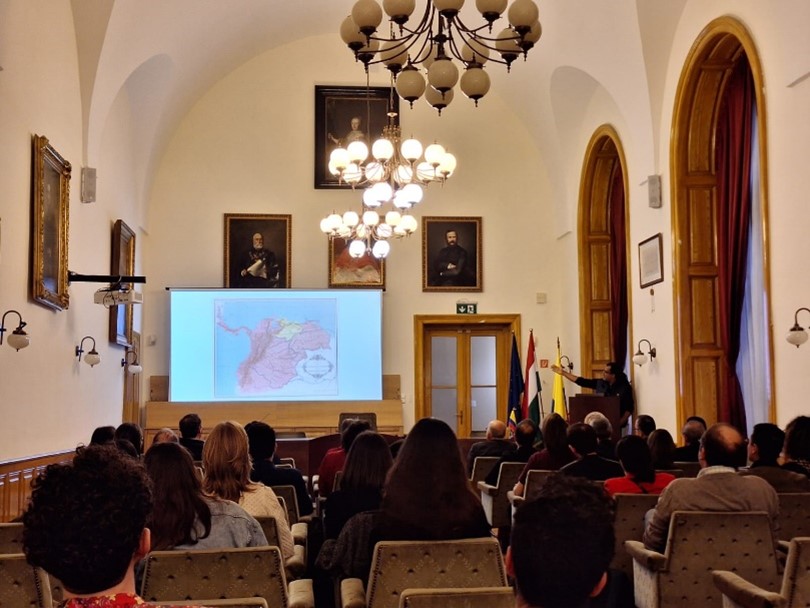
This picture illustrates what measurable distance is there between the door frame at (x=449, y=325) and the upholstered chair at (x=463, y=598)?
1177 centimetres

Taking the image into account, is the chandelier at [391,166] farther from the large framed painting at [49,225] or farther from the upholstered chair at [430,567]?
the upholstered chair at [430,567]

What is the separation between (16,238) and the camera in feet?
24.9

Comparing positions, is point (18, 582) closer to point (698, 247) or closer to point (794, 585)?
point (794, 585)

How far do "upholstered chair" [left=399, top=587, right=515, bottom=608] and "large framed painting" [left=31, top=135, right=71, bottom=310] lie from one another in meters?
5.97

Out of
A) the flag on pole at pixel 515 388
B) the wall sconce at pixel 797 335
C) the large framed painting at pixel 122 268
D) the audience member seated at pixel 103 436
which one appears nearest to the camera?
the audience member seated at pixel 103 436

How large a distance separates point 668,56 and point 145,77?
6457 mm

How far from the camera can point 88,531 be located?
178 centimetres

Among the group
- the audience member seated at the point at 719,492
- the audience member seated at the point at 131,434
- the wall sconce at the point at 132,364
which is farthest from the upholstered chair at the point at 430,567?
the wall sconce at the point at 132,364

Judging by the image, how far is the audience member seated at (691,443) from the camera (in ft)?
24.6

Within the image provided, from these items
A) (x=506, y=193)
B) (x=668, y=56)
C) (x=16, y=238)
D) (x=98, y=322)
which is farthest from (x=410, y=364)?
(x=16, y=238)

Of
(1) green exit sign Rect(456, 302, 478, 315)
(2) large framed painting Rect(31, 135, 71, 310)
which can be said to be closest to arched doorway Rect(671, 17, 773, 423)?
(1) green exit sign Rect(456, 302, 478, 315)

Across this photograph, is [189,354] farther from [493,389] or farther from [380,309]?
[493,389]

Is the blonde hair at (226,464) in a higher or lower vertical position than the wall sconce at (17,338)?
lower

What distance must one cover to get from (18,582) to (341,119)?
12.3m
